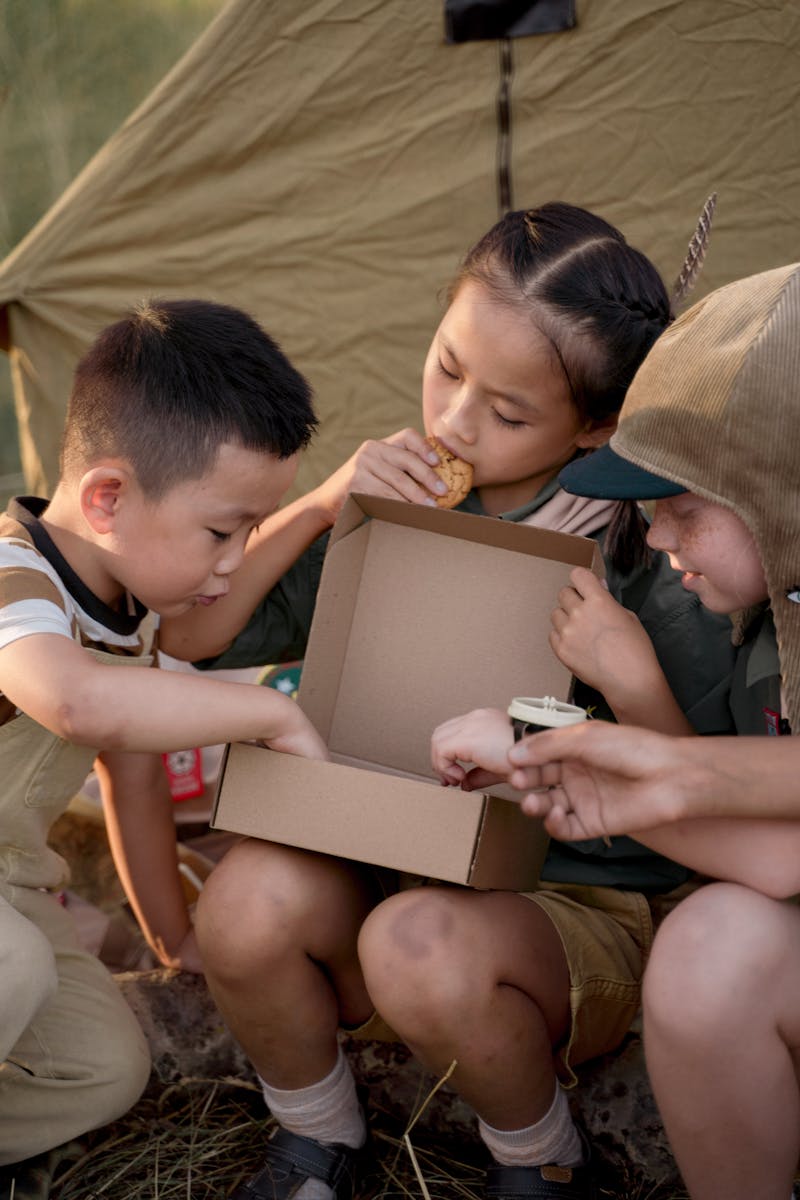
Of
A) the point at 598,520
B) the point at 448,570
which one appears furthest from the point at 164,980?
the point at 598,520

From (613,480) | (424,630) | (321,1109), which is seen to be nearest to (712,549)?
(613,480)

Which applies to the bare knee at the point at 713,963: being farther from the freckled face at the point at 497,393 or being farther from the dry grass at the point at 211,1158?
the freckled face at the point at 497,393

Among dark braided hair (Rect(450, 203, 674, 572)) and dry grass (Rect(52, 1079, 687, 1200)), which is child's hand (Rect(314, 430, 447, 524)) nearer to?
dark braided hair (Rect(450, 203, 674, 572))

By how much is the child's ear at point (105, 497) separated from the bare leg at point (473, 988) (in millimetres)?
519

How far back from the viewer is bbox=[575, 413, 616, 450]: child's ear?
1636 mm

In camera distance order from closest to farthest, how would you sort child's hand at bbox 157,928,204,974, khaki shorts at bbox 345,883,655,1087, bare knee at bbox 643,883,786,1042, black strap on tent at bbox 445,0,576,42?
bare knee at bbox 643,883,786,1042 → khaki shorts at bbox 345,883,655,1087 → child's hand at bbox 157,928,204,974 → black strap on tent at bbox 445,0,576,42

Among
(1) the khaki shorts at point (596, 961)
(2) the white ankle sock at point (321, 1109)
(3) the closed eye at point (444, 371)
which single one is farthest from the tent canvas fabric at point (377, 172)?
(2) the white ankle sock at point (321, 1109)

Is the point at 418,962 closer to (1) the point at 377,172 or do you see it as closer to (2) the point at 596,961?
(2) the point at 596,961

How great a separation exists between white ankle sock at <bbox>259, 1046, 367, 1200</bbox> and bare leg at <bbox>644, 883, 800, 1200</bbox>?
40cm

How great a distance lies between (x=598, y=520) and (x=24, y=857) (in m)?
0.78

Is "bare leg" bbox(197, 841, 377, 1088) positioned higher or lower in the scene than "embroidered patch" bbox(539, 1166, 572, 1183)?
higher

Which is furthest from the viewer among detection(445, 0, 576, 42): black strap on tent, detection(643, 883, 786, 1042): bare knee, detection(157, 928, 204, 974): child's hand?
detection(445, 0, 576, 42): black strap on tent

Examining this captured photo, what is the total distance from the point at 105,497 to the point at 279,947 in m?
0.52

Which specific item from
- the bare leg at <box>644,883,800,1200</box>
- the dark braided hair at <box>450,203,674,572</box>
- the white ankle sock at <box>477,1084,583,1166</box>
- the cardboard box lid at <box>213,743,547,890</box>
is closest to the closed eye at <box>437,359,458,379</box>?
the dark braided hair at <box>450,203,674,572</box>
